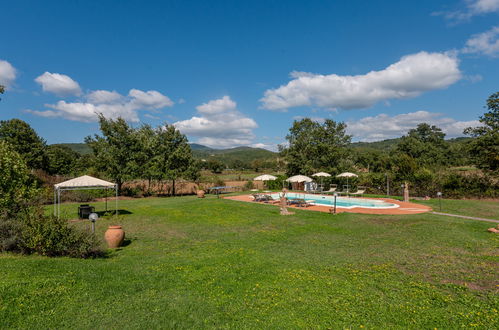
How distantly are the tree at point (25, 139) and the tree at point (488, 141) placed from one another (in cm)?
5070

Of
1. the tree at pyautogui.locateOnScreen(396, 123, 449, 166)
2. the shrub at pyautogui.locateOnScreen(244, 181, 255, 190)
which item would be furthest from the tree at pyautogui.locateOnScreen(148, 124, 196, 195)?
the tree at pyautogui.locateOnScreen(396, 123, 449, 166)

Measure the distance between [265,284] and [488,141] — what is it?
31469 mm

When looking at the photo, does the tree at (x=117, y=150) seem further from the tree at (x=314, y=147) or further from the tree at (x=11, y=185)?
the tree at (x=314, y=147)

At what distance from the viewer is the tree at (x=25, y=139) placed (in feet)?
105

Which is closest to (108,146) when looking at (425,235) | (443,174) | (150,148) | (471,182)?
(150,148)

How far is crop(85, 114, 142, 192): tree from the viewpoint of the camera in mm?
23406

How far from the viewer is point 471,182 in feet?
67.8

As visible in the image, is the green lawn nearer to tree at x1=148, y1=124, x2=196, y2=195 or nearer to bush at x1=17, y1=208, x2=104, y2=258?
bush at x1=17, y1=208, x2=104, y2=258

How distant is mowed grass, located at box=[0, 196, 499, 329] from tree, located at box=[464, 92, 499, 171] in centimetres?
1887

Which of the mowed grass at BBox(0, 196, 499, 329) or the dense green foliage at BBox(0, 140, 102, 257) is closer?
the mowed grass at BBox(0, 196, 499, 329)

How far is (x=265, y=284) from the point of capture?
215 inches

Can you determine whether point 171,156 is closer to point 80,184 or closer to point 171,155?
point 171,155

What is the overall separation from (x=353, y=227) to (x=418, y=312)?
7568mm

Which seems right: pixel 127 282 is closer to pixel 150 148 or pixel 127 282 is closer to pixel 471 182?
pixel 150 148
